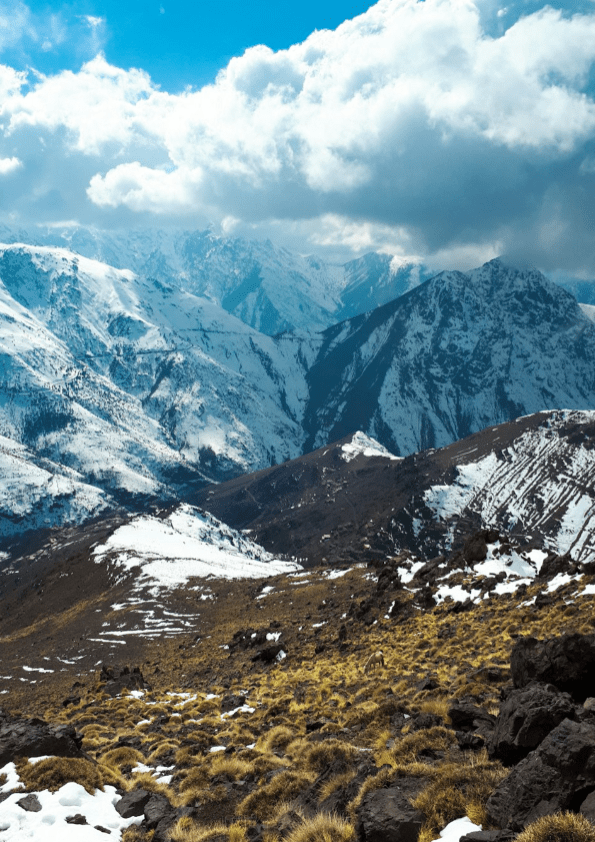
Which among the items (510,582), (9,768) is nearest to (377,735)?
(9,768)

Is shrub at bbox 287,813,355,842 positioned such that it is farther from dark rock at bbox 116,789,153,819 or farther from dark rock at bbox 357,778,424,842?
dark rock at bbox 116,789,153,819

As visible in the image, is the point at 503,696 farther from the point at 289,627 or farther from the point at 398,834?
the point at 289,627

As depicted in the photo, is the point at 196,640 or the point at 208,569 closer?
the point at 196,640

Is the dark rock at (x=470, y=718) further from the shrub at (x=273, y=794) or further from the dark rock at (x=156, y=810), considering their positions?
the dark rock at (x=156, y=810)

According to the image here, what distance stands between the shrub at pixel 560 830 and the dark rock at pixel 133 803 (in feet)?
33.9

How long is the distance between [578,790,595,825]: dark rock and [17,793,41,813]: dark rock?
12189mm

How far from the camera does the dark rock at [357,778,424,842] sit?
9.26 metres

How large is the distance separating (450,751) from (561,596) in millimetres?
20992

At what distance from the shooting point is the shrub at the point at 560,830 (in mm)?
7156

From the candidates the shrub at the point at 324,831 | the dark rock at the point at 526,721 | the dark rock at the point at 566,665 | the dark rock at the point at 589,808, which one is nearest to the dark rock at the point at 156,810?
the shrub at the point at 324,831

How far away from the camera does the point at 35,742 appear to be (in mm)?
15133

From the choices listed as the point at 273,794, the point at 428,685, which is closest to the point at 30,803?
the point at 273,794

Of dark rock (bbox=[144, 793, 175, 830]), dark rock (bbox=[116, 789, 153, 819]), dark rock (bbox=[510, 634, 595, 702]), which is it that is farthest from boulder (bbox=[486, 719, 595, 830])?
dark rock (bbox=[116, 789, 153, 819])

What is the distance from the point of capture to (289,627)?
181 ft
